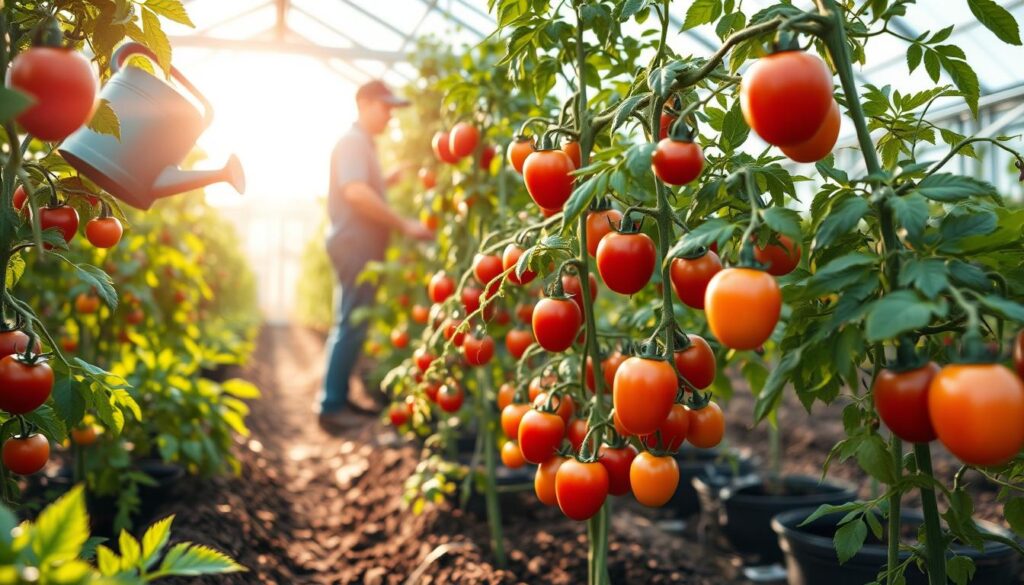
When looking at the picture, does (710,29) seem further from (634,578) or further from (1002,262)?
(1002,262)

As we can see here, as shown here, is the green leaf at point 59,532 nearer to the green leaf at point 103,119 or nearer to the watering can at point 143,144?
the green leaf at point 103,119

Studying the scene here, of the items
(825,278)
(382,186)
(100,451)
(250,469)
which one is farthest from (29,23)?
(382,186)

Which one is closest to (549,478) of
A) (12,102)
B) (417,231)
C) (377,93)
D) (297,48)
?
(12,102)

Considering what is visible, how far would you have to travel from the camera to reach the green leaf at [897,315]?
2.08 feet

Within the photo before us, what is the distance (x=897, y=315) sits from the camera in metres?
0.66

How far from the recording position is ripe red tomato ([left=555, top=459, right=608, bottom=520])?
3.42 ft

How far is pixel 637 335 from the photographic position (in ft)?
4.84

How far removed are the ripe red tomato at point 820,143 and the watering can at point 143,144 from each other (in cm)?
112

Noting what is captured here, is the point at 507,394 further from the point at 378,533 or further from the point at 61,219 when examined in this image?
the point at 378,533

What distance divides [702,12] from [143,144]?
1065mm

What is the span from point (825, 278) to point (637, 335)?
0.72 metres

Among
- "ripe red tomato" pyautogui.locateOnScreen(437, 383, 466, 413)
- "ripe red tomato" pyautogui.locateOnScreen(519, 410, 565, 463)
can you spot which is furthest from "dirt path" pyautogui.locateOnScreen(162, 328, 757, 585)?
"ripe red tomato" pyautogui.locateOnScreen(519, 410, 565, 463)

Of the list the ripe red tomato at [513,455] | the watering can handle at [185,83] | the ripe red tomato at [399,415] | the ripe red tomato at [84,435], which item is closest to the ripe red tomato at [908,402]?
the ripe red tomato at [513,455]

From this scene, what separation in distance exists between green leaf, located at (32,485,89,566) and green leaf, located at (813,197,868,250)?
29.0 inches
